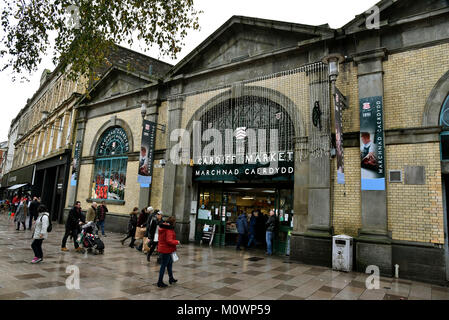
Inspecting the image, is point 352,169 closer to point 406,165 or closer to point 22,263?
point 406,165

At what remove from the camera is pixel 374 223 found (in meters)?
8.18

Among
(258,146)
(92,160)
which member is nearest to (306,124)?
(258,146)

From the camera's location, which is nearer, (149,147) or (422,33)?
(422,33)

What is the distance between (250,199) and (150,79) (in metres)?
7.78

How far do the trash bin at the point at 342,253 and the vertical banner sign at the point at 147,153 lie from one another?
328 inches

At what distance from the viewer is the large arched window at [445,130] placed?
304 inches

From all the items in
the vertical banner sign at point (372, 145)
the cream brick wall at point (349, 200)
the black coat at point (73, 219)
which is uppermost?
the vertical banner sign at point (372, 145)

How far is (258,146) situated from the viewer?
36.5ft

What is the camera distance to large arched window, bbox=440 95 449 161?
25.3ft

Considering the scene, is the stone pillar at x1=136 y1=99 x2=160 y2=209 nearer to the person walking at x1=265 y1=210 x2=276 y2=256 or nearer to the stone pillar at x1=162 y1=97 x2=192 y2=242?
the stone pillar at x1=162 y1=97 x2=192 y2=242

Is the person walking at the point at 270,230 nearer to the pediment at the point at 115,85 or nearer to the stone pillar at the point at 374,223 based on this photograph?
the stone pillar at the point at 374,223

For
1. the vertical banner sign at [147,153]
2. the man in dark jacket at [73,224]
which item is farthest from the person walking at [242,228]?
the man in dark jacket at [73,224]

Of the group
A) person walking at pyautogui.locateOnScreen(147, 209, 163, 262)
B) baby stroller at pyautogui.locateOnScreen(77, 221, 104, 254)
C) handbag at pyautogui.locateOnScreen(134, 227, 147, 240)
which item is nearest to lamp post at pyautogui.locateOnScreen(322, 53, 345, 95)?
person walking at pyautogui.locateOnScreen(147, 209, 163, 262)

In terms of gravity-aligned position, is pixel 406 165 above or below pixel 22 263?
above
